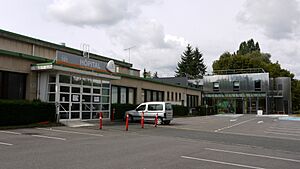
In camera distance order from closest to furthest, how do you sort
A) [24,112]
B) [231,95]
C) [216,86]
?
[24,112]
[231,95]
[216,86]

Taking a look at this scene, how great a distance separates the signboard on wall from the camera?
19750mm

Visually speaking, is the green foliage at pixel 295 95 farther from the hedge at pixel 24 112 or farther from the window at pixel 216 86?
the hedge at pixel 24 112

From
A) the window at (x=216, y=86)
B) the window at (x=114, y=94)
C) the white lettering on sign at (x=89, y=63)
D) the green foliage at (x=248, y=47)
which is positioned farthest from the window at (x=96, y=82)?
the green foliage at (x=248, y=47)

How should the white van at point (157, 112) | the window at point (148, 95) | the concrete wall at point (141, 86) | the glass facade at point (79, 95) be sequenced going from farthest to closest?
the window at point (148, 95), the concrete wall at point (141, 86), the white van at point (157, 112), the glass facade at point (79, 95)

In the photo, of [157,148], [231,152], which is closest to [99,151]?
[157,148]

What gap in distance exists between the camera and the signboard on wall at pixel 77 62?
1975 centimetres

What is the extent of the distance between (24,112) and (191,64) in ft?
260

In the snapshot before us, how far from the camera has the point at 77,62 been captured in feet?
69.7

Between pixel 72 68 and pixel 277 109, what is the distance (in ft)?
168

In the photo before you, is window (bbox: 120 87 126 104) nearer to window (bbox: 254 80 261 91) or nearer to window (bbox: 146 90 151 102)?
window (bbox: 146 90 151 102)

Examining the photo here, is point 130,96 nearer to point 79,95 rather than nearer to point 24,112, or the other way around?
point 79,95

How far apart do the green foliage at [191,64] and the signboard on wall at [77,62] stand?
71402 millimetres

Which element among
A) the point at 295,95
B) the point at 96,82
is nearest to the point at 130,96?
the point at 96,82

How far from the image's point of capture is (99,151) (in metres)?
9.77
